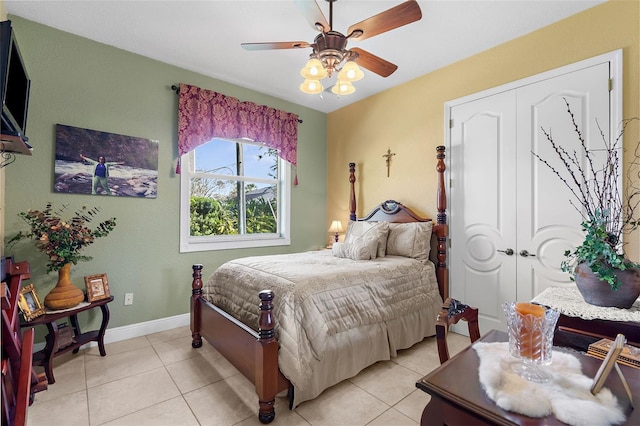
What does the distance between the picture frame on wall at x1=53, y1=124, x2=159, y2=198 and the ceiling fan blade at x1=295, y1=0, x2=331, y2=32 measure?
81.6 inches

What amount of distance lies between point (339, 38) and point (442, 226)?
2050mm

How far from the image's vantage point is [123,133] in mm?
2865

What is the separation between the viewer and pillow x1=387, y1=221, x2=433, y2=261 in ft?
9.76

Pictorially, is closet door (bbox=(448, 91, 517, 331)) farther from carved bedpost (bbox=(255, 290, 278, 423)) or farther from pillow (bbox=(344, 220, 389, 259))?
carved bedpost (bbox=(255, 290, 278, 423))

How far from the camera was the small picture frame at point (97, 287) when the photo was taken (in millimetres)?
2477

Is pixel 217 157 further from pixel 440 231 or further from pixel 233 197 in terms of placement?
pixel 440 231

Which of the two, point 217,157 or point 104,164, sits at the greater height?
point 217,157

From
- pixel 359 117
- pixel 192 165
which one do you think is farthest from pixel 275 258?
pixel 359 117

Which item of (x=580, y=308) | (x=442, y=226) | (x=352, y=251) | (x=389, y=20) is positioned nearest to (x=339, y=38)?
(x=389, y=20)

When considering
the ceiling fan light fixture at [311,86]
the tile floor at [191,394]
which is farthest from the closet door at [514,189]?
the ceiling fan light fixture at [311,86]

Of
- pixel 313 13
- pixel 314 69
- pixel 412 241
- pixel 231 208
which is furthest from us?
pixel 231 208

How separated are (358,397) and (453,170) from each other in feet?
7.61

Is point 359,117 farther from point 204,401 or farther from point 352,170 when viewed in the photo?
point 204,401

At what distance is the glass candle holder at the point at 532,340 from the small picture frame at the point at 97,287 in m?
2.91
